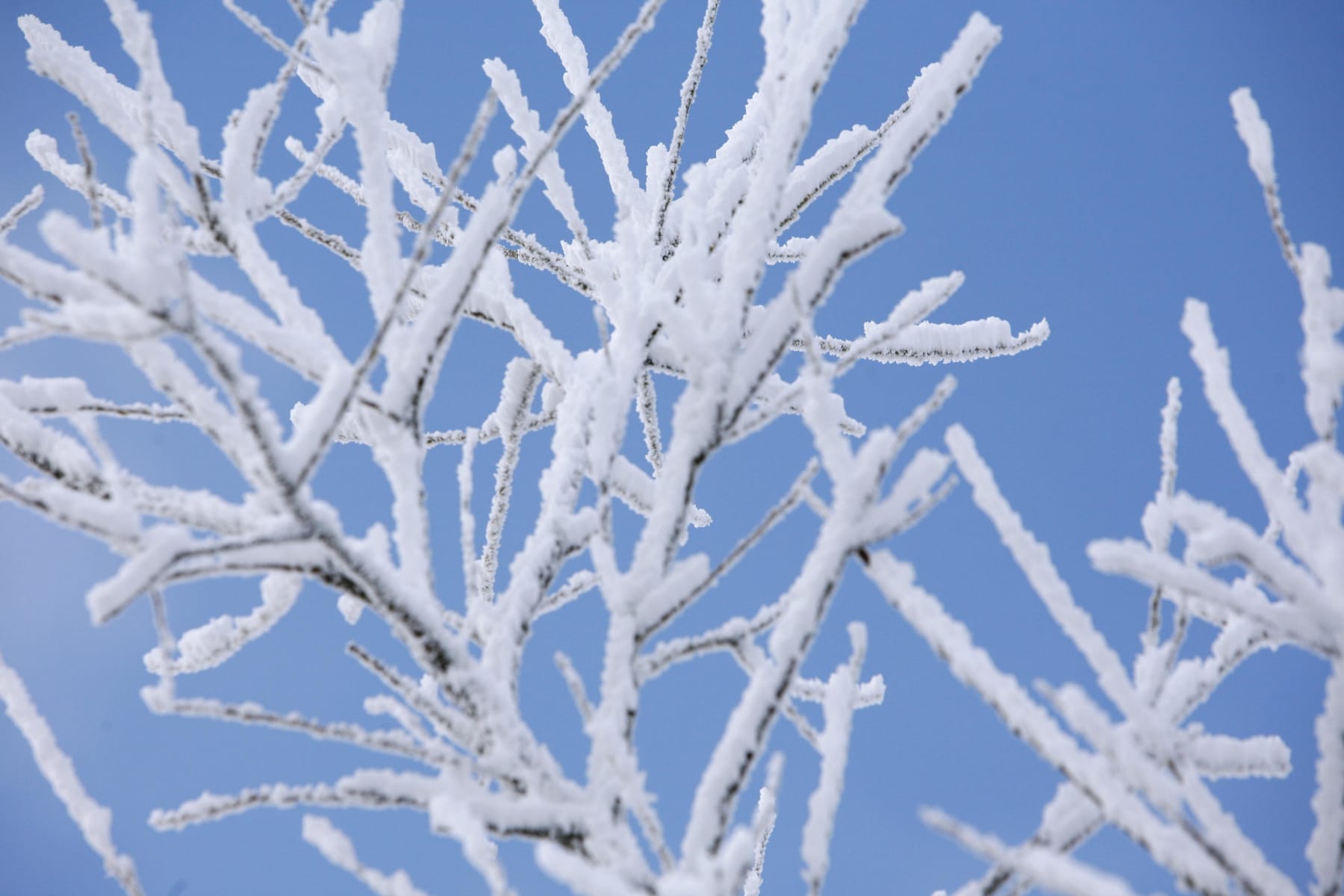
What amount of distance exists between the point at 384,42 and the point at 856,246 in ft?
2.93

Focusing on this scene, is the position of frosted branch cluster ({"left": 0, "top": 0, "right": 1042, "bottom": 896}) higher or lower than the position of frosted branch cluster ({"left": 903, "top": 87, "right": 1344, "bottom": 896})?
higher

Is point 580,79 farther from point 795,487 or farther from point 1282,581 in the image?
point 1282,581

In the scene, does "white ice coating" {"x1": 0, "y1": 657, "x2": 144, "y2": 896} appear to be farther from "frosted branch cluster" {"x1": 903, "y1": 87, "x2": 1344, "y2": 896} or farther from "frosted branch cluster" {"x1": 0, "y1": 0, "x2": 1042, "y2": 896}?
"frosted branch cluster" {"x1": 903, "y1": 87, "x2": 1344, "y2": 896}

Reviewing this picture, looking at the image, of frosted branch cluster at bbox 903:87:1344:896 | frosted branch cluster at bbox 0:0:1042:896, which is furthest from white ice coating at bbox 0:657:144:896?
frosted branch cluster at bbox 903:87:1344:896

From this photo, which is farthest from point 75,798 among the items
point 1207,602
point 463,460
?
point 1207,602

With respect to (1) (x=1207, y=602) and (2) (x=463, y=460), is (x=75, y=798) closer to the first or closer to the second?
(2) (x=463, y=460)

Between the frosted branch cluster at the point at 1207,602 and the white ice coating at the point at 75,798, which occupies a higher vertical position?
the white ice coating at the point at 75,798

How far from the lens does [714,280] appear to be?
1900mm

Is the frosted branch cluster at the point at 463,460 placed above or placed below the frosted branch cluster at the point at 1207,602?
above

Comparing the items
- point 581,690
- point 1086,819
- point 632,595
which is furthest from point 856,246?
point 1086,819

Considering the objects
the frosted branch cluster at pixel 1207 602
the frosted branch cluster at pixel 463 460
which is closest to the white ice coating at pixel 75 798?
the frosted branch cluster at pixel 463 460

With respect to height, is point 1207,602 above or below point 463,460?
below

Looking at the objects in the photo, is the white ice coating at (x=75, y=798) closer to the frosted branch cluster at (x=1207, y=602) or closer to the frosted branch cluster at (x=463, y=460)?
the frosted branch cluster at (x=463, y=460)

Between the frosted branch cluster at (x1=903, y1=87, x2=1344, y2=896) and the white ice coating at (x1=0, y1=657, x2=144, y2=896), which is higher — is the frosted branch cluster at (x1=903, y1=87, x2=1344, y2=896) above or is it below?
below
